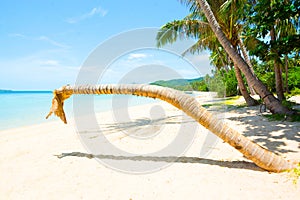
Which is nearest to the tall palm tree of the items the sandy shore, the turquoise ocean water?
the sandy shore

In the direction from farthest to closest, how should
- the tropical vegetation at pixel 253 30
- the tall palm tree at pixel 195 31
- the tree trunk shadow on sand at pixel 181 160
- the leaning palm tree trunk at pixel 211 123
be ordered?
the tall palm tree at pixel 195 31, the tropical vegetation at pixel 253 30, the tree trunk shadow on sand at pixel 181 160, the leaning palm tree trunk at pixel 211 123

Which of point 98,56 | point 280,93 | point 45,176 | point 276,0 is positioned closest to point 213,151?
point 45,176

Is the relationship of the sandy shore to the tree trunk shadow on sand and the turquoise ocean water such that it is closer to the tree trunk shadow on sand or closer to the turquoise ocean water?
the tree trunk shadow on sand

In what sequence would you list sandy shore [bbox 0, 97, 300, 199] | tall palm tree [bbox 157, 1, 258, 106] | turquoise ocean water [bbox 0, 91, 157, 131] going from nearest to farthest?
sandy shore [bbox 0, 97, 300, 199], tall palm tree [bbox 157, 1, 258, 106], turquoise ocean water [bbox 0, 91, 157, 131]

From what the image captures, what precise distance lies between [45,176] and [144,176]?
1.90 m

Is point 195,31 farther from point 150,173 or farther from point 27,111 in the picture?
point 27,111

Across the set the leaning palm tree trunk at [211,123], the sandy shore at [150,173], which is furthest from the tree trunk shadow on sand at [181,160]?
the leaning palm tree trunk at [211,123]

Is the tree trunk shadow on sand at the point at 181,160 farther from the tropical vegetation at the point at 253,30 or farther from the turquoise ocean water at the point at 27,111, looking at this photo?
the turquoise ocean water at the point at 27,111

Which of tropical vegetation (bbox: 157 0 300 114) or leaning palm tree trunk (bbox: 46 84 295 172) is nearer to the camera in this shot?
leaning palm tree trunk (bbox: 46 84 295 172)

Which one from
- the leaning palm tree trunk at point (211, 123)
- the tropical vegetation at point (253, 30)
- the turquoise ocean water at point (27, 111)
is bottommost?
the turquoise ocean water at point (27, 111)

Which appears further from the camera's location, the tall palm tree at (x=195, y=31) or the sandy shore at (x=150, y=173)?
the tall palm tree at (x=195, y=31)

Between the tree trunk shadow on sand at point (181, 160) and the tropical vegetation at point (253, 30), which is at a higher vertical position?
the tropical vegetation at point (253, 30)

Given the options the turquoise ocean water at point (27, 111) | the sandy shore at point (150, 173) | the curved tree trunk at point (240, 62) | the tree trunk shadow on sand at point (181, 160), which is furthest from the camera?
the turquoise ocean water at point (27, 111)

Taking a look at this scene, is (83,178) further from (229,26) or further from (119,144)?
(229,26)
